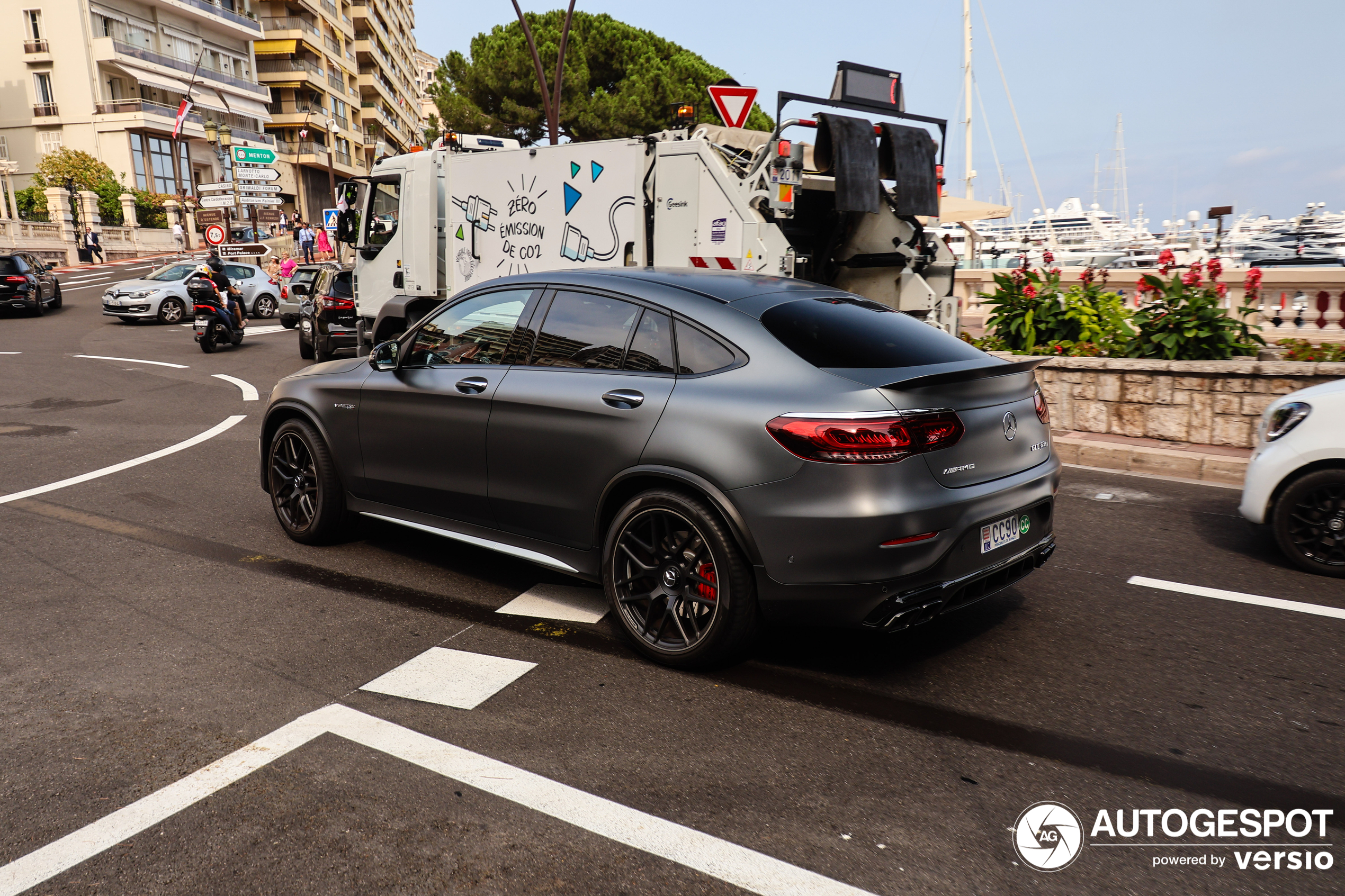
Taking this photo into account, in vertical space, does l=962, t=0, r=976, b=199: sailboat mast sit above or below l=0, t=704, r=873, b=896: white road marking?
above

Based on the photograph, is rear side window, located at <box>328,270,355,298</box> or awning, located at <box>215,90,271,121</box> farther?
awning, located at <box>215,90,271,121</box>

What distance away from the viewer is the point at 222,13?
64625 millimetres

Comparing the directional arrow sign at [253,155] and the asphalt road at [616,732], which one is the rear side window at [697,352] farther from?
the directional arrow sign at [253,155]

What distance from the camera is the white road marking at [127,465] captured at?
721 cm

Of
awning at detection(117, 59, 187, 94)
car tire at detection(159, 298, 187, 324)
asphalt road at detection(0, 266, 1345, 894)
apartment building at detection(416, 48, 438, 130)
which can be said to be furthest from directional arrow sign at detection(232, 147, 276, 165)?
apartment building at detection(416, 48, 438, 130)

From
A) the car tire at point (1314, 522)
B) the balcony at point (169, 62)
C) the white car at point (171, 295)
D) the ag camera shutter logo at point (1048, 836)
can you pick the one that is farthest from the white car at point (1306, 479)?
the balcony at point (169, 62)

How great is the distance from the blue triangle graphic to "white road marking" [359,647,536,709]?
7802 mm

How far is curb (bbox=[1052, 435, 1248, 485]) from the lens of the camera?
Answer: 745cm

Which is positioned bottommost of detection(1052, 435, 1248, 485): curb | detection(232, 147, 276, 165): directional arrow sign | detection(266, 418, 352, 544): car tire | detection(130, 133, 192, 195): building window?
detection(1052, 435, 1248, 485): curb

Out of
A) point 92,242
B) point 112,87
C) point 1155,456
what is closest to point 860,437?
point 1155,456

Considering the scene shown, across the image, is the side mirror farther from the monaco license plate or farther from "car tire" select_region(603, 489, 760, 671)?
the monaco license plate

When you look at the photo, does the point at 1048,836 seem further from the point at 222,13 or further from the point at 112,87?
the point at 222,13

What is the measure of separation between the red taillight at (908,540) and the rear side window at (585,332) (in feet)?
4.76

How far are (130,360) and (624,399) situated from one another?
624 inches
